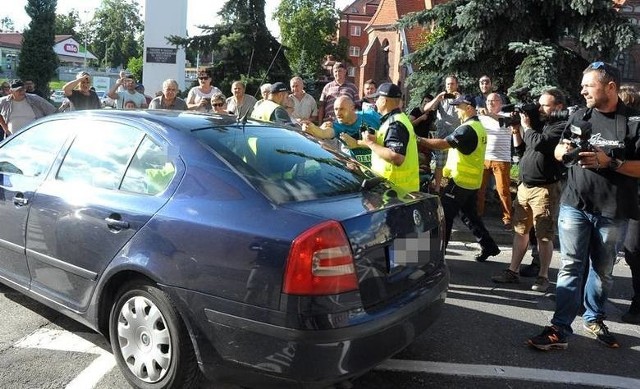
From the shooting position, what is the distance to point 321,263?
7.84ft

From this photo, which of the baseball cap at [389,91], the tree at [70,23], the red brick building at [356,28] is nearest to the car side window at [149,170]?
the baseball cap at [389,91]

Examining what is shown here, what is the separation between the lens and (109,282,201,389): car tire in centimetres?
266

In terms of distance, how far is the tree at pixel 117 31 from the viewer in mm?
87062

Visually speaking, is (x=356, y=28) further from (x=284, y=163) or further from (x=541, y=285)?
(x=284, y=163)

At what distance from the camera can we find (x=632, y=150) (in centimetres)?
342

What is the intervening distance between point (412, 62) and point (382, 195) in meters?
8.91

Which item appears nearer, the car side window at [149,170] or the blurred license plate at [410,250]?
the blurred license plate at [410,250]

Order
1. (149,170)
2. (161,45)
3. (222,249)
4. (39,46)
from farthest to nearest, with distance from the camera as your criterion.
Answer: (39,46), (161,45), (149,170), (222,249)

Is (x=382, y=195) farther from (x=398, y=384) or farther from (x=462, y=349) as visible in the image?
(x=462, y=349)

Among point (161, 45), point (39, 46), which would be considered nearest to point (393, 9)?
point (39, 46)

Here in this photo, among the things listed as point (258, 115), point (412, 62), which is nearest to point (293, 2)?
point (412, 62)

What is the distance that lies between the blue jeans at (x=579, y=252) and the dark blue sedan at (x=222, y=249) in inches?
40.0

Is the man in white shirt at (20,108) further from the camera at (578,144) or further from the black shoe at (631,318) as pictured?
the black shoe at (631,318)

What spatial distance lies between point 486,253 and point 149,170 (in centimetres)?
409
